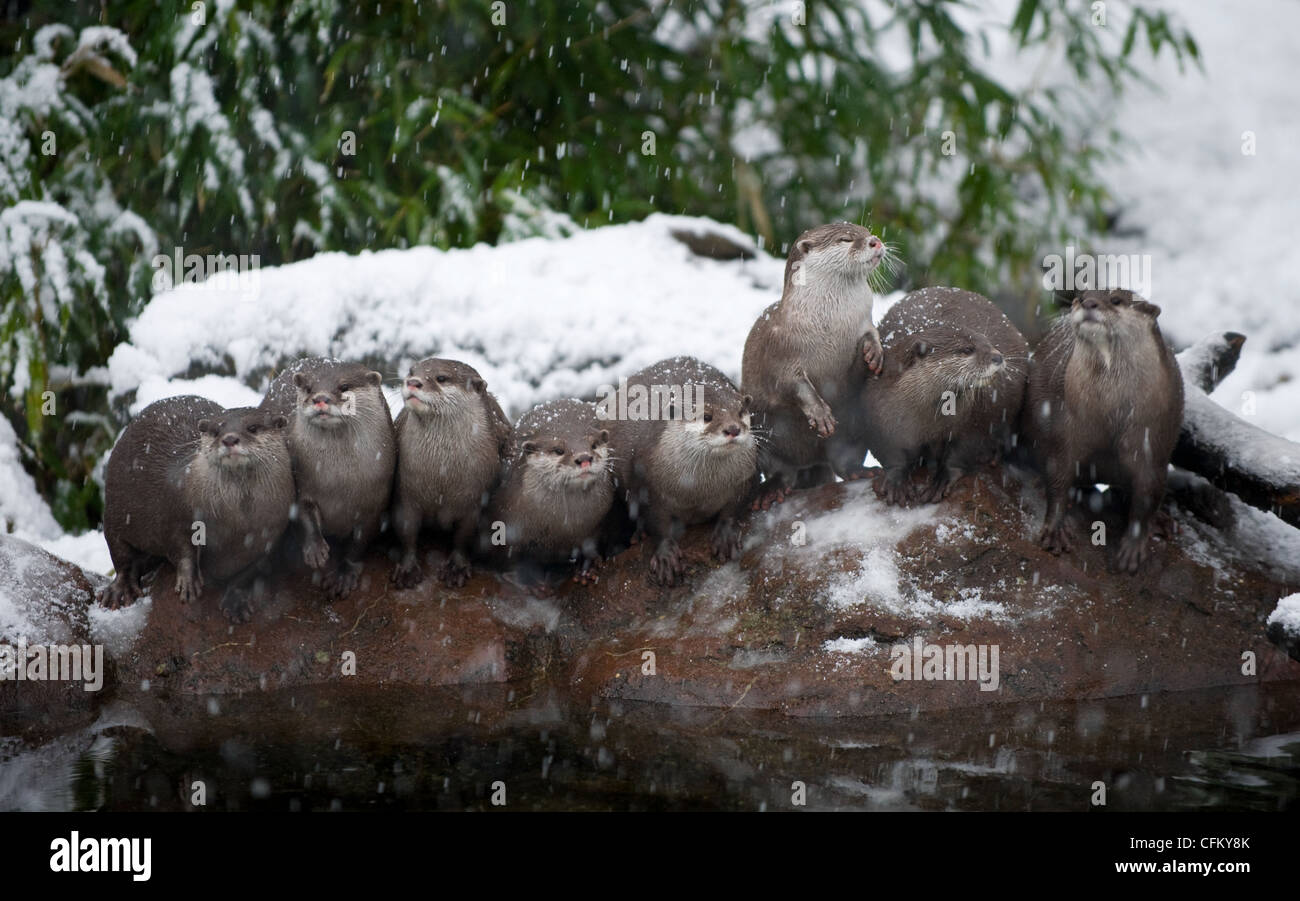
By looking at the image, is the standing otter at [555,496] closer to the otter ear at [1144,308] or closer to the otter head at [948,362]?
the otter head at [948,362]

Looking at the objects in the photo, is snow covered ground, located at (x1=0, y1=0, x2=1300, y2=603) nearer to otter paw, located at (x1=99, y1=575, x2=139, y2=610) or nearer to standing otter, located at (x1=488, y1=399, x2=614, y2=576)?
otter paw, located at (x1=99, y1=575, x2=139, y2=610)

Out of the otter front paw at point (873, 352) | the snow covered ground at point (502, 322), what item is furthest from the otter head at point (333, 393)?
the otter front paw at point (873, 352)

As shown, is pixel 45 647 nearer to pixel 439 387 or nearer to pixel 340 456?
pixel 340 456

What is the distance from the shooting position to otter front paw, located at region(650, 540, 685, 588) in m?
3.17

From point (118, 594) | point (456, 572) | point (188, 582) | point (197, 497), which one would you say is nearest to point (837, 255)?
point (456, 572)

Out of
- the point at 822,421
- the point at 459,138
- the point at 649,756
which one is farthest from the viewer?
the point at 459,138

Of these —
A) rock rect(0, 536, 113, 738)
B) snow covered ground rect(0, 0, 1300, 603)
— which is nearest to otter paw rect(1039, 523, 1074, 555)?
snow covered ground rect(0, 0, 1300, 603)

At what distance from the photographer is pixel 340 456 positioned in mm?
3045

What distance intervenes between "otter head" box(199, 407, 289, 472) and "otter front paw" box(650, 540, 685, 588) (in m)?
0.86

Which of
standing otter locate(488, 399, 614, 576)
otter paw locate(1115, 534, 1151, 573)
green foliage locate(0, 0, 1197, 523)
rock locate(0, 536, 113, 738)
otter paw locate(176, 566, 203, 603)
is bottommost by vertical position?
rock locate(0, 536, 113, 738)

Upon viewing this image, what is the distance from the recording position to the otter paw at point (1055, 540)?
3025 millimetres

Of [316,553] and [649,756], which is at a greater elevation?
[316,553]

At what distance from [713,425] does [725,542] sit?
0.31m
